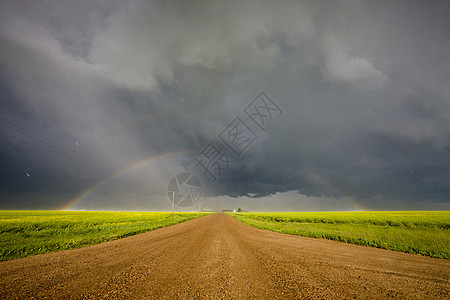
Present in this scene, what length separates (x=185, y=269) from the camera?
599 cm

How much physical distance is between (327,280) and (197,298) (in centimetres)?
395

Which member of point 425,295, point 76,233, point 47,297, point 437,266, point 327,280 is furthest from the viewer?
point 76,233

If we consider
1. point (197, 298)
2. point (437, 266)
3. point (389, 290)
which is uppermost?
point (197, 298)

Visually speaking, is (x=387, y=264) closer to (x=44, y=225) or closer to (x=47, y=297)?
(x=47, y=297)

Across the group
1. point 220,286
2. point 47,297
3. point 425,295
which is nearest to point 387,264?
point 425,295

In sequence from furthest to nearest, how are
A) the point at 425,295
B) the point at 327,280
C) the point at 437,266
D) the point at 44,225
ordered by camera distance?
the point at 44,225 < the point at 437,266 < the point at 327,280 < the point at 425,295

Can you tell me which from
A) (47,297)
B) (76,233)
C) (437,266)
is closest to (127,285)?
(47,297)

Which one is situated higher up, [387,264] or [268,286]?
[268,286]

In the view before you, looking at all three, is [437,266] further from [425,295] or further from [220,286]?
[220,286]

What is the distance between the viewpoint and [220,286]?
4621 mm

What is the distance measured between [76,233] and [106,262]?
36.2 ft

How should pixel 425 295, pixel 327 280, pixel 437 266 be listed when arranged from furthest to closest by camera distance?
1. pixel 437 266
2. pixel 327 280
3. pixel 425 295

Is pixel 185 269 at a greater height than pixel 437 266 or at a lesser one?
greater

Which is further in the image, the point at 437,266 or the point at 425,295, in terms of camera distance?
the point at 437,266
